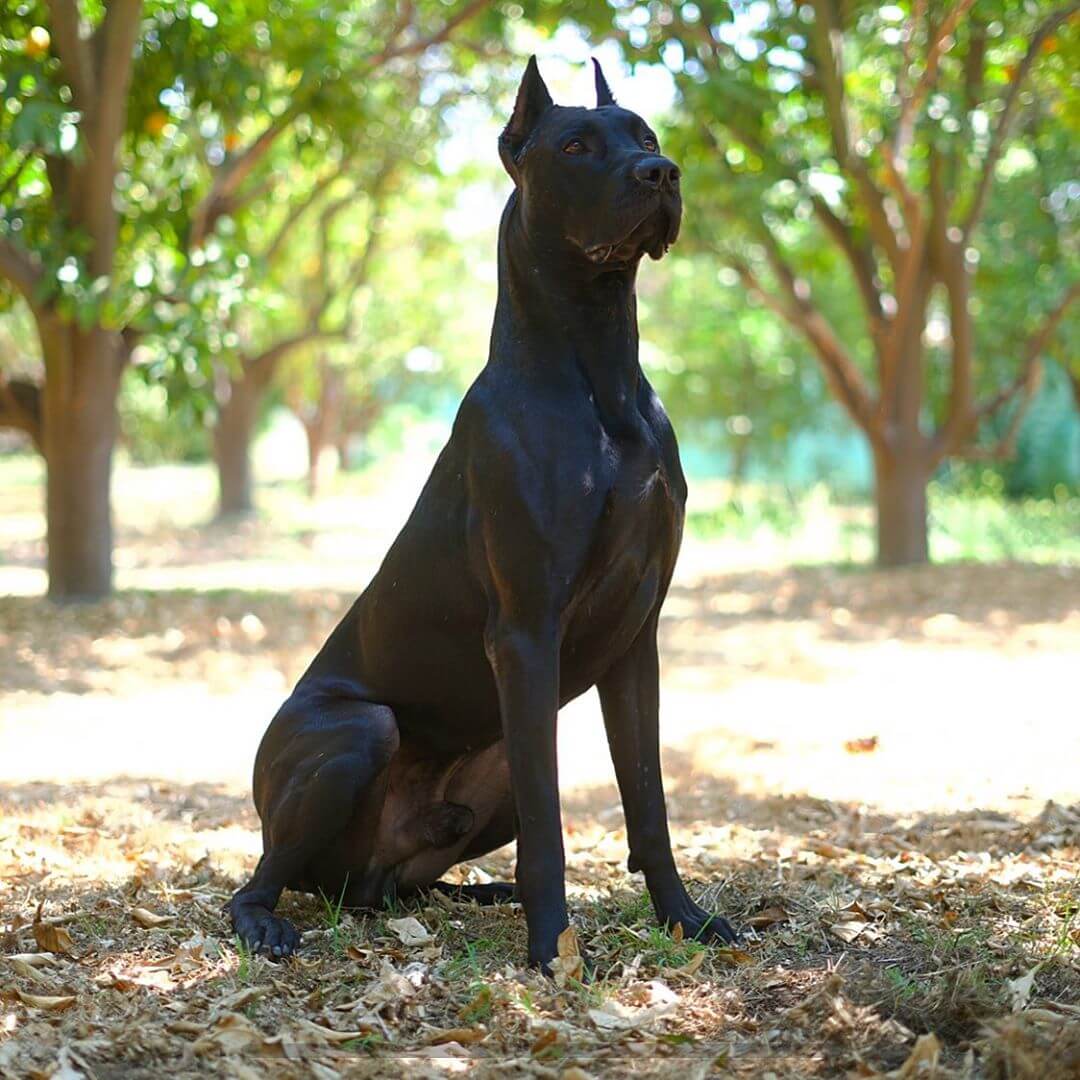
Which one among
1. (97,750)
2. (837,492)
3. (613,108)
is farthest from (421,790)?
(837,492)

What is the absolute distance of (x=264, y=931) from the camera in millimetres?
3797

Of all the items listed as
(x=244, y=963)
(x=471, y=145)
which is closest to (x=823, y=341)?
(x=471, y=145)

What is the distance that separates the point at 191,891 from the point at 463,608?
145cm

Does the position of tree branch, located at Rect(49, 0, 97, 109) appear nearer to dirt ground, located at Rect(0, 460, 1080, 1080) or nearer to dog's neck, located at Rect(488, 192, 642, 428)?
dirt ground, located at Rect(0, 460, 1080, 1080)

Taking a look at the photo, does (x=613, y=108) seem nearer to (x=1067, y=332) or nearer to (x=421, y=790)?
(x=421, y=790)

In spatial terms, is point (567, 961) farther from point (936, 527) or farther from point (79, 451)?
point (936, 527)

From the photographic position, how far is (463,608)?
3.74 metres

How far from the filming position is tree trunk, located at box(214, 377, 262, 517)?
826 inches

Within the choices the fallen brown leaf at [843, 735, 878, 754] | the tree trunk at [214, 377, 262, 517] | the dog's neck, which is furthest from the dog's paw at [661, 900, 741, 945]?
the tree trunk at [214, 377, 262, 517]

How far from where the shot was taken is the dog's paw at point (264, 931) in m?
3.72

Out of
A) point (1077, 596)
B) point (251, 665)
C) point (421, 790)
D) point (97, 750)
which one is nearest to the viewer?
point (421, 790)

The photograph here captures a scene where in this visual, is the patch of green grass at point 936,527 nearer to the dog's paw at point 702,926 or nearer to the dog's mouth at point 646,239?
the dog's paw at point 702,926

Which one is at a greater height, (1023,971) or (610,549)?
(610,549)

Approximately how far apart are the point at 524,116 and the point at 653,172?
50 centimetres
